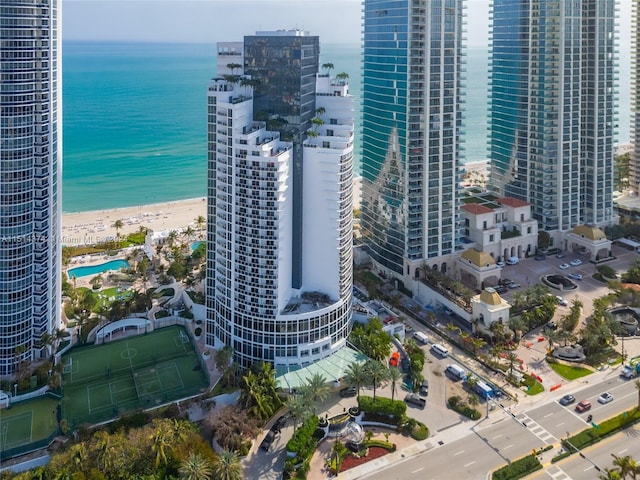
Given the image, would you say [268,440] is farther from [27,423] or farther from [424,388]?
[27,423]

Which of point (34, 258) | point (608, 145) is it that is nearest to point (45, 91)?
point (34, 258)

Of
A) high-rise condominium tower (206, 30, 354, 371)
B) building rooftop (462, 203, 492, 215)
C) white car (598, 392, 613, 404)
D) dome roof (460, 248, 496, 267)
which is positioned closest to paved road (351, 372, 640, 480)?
white car (598, 392, 613, 404)

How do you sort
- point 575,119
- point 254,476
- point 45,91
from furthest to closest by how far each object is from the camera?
1. point 575,119
2. point 45,91
3. point 254,476

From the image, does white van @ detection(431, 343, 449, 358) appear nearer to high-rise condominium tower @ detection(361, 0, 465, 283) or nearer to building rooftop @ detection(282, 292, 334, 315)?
building rooftop @ detection(282, 292, 334, 315)

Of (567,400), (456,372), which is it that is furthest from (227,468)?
(567,400)

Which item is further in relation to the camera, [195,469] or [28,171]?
[28,171]

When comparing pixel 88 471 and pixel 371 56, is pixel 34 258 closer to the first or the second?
pixel 88 471
